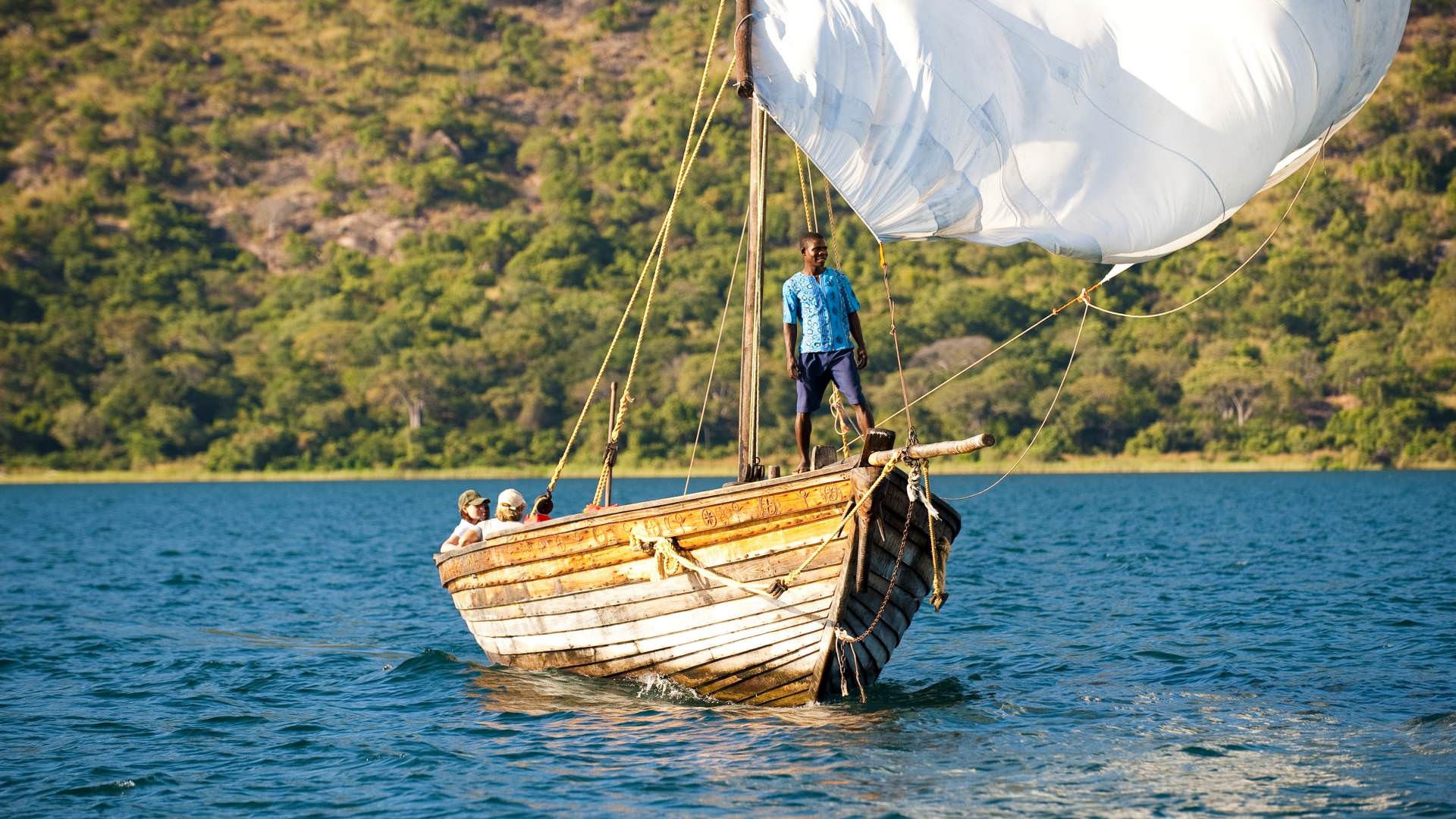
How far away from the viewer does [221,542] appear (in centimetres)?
4428

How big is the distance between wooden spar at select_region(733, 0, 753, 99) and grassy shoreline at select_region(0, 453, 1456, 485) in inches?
3060

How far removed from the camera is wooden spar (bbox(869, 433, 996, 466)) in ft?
38.5

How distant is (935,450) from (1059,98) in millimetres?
3563

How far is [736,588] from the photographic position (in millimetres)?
13477

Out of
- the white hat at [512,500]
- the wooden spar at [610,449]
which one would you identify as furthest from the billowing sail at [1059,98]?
the white hat at [512,500]

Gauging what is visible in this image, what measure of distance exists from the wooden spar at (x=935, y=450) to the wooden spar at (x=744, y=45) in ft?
11.0

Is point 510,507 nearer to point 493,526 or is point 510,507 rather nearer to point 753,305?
point 493,526

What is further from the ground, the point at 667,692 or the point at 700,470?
the point at 667,692

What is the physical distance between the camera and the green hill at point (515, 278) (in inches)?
3895

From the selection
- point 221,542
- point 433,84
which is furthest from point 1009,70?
point 433,84

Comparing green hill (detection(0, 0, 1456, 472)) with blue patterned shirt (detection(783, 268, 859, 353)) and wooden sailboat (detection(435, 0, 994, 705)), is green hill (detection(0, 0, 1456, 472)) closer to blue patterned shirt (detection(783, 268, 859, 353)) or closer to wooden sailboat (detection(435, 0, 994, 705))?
wooden sailboat (detection(435, 0, 994, 705))

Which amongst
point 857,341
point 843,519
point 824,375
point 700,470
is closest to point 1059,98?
point 857,341

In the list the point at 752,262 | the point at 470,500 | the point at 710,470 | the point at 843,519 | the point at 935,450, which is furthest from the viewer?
the point at 710,470

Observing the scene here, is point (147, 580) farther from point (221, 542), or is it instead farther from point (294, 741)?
point (294, 741)
